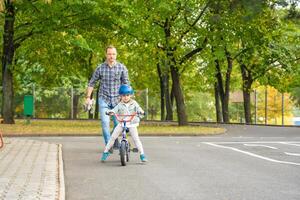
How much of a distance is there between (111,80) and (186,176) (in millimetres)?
3034

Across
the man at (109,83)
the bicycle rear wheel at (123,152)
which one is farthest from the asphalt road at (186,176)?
the man at (109,83)

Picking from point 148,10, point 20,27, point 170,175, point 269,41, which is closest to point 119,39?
point 148,10

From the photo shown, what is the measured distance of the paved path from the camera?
6.86 meters

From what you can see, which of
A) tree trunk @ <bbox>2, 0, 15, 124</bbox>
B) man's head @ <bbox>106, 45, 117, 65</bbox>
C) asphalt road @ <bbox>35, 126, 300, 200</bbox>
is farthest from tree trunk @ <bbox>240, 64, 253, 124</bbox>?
man's head @ <bbox>106, 45, 117, 65</bbox>

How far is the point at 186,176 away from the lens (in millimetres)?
9023

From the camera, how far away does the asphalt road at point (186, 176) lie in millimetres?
7336

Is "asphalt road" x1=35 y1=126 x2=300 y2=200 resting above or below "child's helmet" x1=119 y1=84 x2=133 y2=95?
below

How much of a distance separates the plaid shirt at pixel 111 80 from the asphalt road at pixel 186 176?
1146 mm

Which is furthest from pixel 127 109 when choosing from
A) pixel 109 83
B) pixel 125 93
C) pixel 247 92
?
pixel 247 92

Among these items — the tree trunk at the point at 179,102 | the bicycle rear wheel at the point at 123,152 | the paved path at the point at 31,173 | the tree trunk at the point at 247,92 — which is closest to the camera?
the paved path at the point at 31,173

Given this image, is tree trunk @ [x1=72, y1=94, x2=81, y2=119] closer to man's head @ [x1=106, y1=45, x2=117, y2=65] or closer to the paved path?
the paved path

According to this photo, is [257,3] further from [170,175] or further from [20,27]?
[20,27]

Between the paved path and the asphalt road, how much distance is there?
8.7 inches

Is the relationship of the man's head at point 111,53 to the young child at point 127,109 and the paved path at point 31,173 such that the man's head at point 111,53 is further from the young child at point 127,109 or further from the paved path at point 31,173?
the paved path at point 31,173
